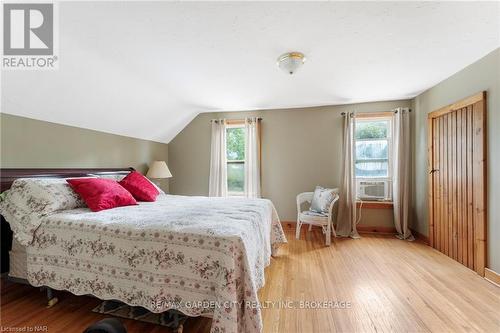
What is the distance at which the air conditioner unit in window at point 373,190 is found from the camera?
369 centimetres

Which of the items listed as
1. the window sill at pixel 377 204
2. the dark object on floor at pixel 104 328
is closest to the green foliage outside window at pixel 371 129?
the window sill at pixel 377 204

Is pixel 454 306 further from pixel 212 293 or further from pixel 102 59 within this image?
pixel 102 59

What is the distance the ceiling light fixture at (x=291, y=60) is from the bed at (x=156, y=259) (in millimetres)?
1516

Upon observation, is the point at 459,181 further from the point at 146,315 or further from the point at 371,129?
the point at 146,315

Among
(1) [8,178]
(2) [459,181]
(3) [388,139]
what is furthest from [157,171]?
(2) [459,181]

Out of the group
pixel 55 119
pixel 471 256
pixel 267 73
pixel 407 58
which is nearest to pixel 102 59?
pixel 55 119

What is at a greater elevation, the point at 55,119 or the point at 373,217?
the point at 55,119

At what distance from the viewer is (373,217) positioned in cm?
367

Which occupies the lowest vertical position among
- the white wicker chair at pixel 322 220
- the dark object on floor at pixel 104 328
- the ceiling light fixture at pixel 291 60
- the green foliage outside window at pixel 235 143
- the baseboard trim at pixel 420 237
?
the baseboard trim at pixel 420 237

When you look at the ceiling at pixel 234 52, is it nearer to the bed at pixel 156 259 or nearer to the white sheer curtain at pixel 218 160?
the white sheer curtain at pixel 218 160

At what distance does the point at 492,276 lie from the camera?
6.81ft

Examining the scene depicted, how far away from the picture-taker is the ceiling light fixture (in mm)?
2064

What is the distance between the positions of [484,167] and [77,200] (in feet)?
13.5

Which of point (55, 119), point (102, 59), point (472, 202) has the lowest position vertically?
point (472, 202)
